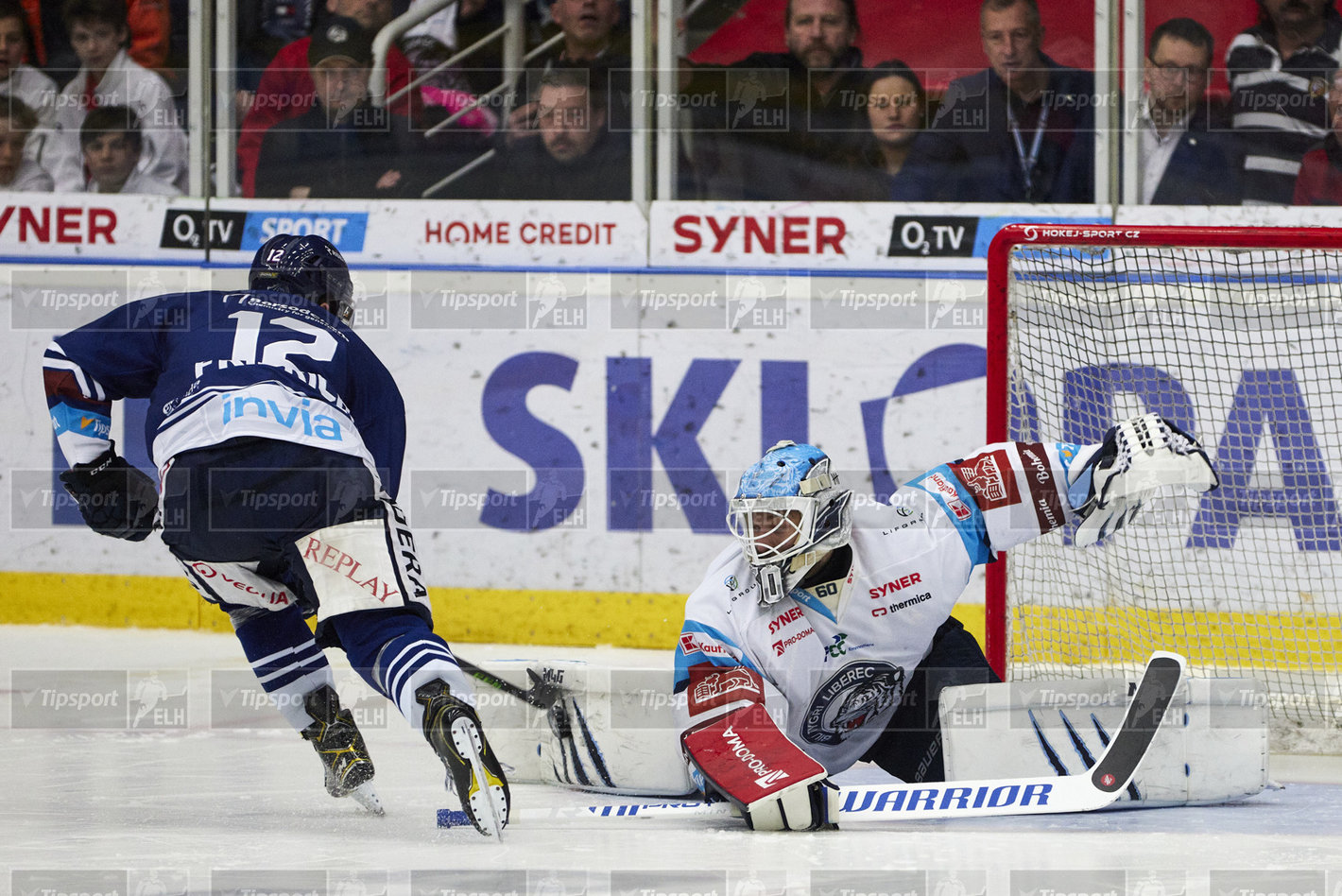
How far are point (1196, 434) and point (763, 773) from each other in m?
2.77

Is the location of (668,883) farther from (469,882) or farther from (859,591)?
(859,591)

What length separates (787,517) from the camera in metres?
2.99

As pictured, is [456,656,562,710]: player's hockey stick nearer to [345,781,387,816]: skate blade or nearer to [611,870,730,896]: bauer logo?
[345,781,387,816]: skate blade

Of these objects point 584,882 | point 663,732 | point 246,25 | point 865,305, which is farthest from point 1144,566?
point 246,25

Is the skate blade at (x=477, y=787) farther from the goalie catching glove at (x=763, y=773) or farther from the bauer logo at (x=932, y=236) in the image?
the bauer logo at (x=932, y=236)

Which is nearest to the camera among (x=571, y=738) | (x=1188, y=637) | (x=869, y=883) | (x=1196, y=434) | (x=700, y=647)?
(x=869, y=883)

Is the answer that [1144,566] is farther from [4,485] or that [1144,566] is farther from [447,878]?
[4,485]

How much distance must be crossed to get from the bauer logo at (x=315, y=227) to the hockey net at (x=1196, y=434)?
2.76 m

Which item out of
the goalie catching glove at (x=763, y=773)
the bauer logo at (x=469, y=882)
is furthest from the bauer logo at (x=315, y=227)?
the bauer logo at (x=469, y=882)

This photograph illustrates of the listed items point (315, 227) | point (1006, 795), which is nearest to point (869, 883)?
point (1006, 795)

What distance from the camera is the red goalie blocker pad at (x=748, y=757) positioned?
9.09 ft

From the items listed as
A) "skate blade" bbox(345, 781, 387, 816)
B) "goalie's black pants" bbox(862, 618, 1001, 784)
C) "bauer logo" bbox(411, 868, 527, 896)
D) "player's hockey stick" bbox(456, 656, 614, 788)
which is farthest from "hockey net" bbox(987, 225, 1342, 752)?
"bauer logo" bbox(411, 868, 527, 896)

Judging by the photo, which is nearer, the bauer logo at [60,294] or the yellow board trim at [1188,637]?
the yellow board trim at [1188,637]

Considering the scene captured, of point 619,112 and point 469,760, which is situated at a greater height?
point 619,112
